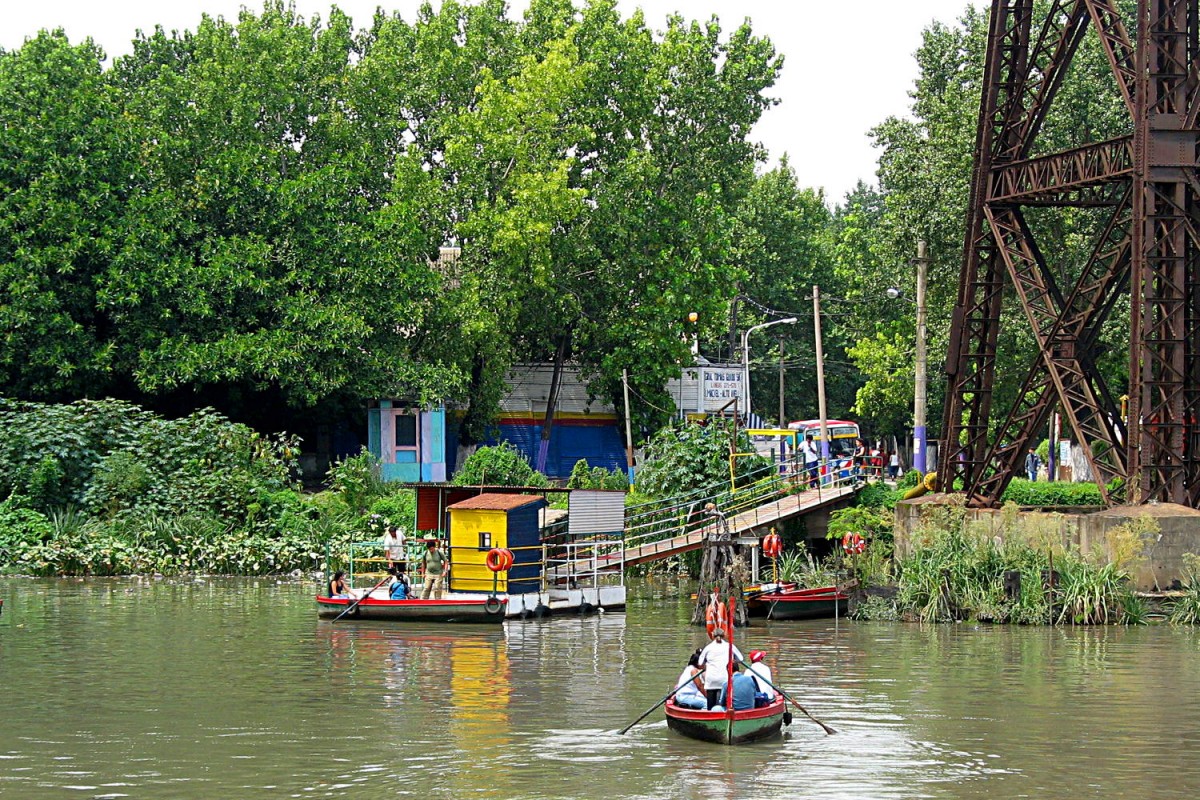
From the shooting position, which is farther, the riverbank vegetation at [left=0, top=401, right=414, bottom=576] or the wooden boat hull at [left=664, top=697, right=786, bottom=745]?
the riverbank vegetation at [left=0, top=401, right=414, bottom=576]

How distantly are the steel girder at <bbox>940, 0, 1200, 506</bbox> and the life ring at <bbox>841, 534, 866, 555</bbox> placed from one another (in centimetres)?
248

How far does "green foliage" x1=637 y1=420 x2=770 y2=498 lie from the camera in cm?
4341

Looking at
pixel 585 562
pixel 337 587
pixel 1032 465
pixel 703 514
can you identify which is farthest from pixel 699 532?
pixel 1032 465

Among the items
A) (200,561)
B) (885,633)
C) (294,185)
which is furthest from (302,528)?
(885,633)

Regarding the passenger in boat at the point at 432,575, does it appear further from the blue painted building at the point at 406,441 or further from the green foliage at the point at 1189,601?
the blue painted building at the point at 406,441

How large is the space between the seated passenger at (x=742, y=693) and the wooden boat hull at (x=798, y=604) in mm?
13875

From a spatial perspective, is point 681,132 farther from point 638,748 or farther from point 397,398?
point 638,748

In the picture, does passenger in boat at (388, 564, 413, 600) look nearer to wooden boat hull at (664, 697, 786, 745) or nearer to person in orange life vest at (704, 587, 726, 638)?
person in orange life vest at (704, 587, 726, 638)

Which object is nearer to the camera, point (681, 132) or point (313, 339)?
point (313, 339)

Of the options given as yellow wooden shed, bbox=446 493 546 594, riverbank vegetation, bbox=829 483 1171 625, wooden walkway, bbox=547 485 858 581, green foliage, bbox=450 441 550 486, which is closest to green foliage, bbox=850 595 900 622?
riverbank vegetation, bbox=829 483 1171 625

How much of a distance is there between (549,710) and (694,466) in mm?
21775

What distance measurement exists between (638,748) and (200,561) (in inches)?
1018

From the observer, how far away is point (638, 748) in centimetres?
1938

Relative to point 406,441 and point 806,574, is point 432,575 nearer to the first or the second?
point 806,574
